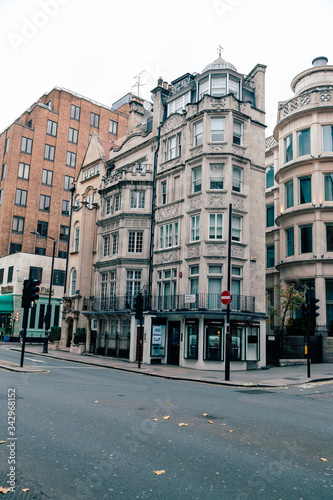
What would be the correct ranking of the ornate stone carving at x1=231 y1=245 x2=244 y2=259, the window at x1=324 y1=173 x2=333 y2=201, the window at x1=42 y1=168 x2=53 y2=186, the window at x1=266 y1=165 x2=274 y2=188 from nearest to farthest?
the ornate stone carving at x1=231 y1=245 x2=244 y2=259 < the window at x1=324 y1=173 x2=333 y2=201 < the window at x1=266 y1=165 x2=274 y2=188 < the window at x1=42 y1=168 x2=53 y2=186

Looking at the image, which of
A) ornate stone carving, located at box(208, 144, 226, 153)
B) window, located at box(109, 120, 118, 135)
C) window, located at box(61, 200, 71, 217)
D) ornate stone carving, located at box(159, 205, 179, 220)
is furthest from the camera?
window, located at box(109, 120, 118, 135)

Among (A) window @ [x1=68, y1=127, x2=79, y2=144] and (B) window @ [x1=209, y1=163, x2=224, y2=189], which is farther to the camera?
(A) window @ [x1=68, y1=127, x2=79, y2=144]

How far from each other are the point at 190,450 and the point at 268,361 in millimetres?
21803

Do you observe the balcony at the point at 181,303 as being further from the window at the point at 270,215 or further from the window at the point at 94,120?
the window at the point at 94,120

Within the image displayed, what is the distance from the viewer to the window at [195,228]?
27.8 meters

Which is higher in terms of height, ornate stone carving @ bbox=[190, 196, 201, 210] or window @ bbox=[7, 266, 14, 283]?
ornate stone carving @ bbox=[190, 196, 201, 210]

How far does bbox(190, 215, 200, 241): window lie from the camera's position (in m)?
27.8

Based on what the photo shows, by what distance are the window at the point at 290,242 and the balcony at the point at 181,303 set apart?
8247 mm

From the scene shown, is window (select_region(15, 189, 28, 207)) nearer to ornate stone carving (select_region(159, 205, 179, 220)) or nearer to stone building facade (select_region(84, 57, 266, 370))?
stone building facade (select_region(84, 57, 266, 370))

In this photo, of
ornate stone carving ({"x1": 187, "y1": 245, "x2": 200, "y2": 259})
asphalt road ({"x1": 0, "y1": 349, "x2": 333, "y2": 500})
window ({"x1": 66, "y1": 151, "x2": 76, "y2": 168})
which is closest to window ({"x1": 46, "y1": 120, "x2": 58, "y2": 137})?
window ({"x1": 66, "y1": 151, "x2": 76, "y2": 168})

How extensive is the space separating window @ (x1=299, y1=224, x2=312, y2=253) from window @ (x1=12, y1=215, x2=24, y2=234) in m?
36.3

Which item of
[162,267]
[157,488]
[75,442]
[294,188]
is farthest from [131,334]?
[157,488]

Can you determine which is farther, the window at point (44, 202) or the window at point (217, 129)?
the window at point (44, 202)

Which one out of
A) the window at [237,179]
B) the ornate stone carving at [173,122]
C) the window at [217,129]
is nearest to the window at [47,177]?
the ornate stone carving at [173,122]
